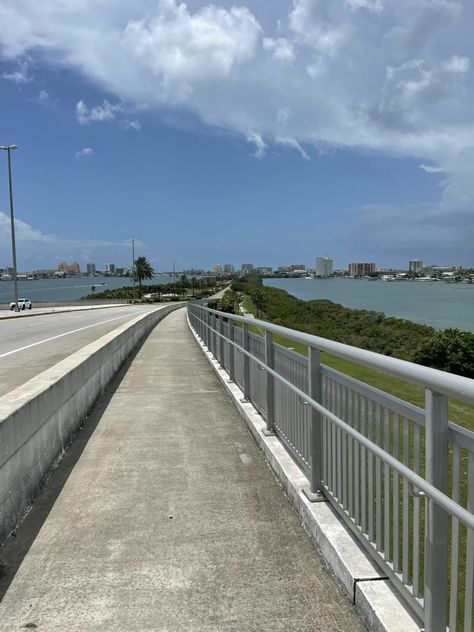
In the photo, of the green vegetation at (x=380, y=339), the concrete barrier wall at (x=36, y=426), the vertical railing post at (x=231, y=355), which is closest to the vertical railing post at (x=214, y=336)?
the green vegetation at (x=380, y=339)

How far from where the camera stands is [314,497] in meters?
3.90

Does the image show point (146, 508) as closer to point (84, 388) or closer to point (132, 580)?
point (132, 580)

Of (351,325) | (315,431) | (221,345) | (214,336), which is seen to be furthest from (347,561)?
(351,325)

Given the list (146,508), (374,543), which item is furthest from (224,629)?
(146,508)

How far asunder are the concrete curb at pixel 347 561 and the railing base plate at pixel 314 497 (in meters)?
0.03

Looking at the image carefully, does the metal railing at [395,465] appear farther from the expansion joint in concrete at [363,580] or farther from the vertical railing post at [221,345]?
the vertical railing post at [221,345]

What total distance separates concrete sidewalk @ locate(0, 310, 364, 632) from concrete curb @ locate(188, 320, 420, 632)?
89mm

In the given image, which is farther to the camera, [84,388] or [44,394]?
[84,388]

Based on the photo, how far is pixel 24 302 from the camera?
59.2m

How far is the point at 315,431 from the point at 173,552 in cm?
125

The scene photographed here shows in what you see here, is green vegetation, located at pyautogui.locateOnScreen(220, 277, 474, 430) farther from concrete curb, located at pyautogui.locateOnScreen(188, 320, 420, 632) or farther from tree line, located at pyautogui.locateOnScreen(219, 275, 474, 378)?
concrete curb, located at pyautogui.locateOnScreen(188, 320, 420, 632)

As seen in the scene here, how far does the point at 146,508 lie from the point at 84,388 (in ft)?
10.2

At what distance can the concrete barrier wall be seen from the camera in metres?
3.77

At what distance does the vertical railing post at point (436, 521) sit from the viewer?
220cm
